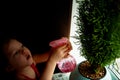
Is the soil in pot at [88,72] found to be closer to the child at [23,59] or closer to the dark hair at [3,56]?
the child at [23,59]

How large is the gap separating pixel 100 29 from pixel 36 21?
38 centimetres

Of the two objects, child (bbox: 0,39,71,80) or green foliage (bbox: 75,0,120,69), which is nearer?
green foliage (bbox: 75,0,120,69)

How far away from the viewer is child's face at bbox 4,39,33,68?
105cm

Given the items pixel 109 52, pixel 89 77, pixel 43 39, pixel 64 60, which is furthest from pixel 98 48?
pixel 43 39

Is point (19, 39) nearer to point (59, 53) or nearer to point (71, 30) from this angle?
point (59, 53)

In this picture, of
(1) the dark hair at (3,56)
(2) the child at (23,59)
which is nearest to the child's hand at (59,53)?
(2) the child at (23,59)

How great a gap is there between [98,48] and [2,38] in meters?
0.45

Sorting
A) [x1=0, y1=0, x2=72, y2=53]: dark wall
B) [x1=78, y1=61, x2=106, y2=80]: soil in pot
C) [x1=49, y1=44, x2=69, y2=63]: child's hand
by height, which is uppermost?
→ [x1=0, y1=0, x2=72, y2=53]: dark wall

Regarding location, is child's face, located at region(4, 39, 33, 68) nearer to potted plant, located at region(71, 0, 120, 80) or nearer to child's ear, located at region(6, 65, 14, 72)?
child's ear, located at region(6, 65, 14, 72)

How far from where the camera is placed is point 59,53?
115 cm

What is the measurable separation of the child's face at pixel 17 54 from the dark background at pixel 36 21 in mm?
63

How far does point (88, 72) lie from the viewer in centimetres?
108

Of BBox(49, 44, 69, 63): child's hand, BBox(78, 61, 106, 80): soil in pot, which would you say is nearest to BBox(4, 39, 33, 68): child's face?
BBox(49, 44, 69, 63): child's hand

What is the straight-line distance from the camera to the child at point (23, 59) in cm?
106
